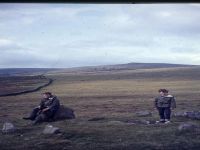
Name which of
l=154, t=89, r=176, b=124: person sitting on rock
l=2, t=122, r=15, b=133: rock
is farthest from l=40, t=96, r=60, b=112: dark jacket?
l=154, t=89, r=176, b=124: person sitting on rock

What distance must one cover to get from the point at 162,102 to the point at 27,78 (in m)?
8.45

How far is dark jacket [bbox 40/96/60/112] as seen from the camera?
34.0ft

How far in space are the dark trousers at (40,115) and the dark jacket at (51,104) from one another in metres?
0.13

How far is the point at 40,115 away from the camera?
10383mm

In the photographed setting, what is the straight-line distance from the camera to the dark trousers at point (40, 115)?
407 inches

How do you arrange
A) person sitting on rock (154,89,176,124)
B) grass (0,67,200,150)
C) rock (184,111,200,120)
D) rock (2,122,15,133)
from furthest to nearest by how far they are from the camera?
rock (184,111,200,120) → person sitting on rock (154,89,176,124) → rock (2,122,15,133) → grass (0,67,200,150)

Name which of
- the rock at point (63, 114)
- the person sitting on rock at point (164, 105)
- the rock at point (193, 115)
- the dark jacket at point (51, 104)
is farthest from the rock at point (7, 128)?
the rock at point (193, 115)

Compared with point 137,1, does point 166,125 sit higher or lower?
lower

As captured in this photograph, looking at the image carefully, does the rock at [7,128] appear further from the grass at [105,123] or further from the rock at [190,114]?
the rock at [190,114]

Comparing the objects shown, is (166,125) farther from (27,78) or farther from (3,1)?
(27,78)

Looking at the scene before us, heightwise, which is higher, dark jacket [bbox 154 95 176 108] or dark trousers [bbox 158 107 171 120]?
dark jacket [bbox 154 95 176 108]

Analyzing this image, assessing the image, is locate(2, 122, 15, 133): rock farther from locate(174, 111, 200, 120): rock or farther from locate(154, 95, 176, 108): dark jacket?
locate(174, 111, 200, 120): rock

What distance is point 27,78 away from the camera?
1709 cm

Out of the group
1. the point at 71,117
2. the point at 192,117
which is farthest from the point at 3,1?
the point at 192,117
